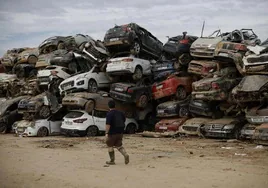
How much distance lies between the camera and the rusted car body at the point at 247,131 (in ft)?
49.1

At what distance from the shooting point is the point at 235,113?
58.0 ft

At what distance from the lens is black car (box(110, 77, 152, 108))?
804 inches

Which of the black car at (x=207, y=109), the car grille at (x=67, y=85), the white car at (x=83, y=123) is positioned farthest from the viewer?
the car grille at (x=67, y=85)

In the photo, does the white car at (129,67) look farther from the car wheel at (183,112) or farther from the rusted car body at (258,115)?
the rusted car body at (258,115)

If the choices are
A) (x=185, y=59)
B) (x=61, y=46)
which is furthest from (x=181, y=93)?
(x=61, y=46)

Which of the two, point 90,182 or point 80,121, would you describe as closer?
point 90,182

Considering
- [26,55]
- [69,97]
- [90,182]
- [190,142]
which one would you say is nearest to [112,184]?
[90,182]

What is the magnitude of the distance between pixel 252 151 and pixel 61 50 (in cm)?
1685

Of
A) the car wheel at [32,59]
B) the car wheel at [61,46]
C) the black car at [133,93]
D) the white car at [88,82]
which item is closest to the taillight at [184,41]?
the black car at [133,93]

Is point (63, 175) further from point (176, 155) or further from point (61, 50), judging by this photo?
point (61, 50)

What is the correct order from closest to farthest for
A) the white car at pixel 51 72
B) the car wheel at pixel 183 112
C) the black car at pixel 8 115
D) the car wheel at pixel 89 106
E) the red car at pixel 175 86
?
the car wheel at pixel 183 112
the red car at pixel 175 86
the car wheel at pixel 89 106
the white car at pixel 51 72
the black car at pixel 8 115

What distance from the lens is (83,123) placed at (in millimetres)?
19922

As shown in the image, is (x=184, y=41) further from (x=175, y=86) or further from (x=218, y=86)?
(x=218, y=86)

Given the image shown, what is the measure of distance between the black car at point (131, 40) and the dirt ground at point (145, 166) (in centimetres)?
741
